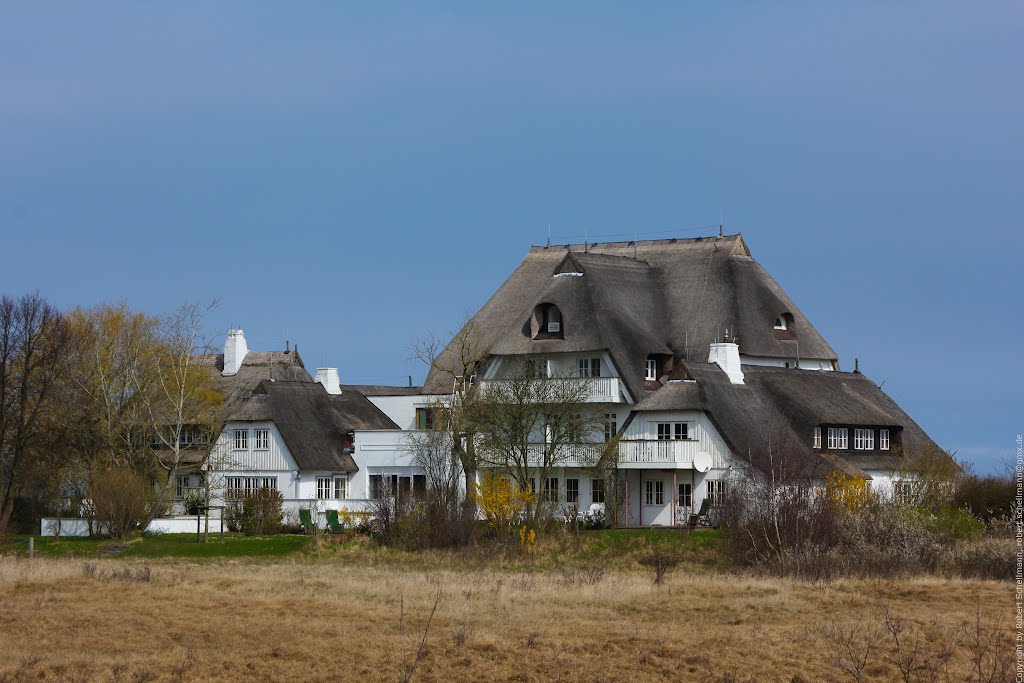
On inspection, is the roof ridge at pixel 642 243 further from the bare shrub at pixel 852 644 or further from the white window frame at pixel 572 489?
the bare shrub at pixel 852 644

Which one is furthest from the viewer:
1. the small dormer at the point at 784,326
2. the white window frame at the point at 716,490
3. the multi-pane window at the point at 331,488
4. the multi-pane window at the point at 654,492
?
the small dormer at the point at 784,326

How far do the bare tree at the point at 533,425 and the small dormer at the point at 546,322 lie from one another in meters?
4.96

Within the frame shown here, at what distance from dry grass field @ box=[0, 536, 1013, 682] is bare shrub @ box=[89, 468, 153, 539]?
12.0m

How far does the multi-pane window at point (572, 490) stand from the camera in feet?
180

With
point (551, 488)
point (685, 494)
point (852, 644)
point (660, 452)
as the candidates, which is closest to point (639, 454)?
point (660, 452)

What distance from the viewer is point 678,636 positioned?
76.7ft

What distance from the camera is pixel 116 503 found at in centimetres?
4731

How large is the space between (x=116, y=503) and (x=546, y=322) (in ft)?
63.7

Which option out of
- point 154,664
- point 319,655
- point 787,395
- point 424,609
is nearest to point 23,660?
point 154,664

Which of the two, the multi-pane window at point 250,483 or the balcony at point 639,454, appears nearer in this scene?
the balcony at point 639,454

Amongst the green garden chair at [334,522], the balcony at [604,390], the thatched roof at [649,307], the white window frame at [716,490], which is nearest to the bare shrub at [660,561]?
the white window frame at [716,490]

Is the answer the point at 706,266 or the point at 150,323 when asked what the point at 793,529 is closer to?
the point at 706,266

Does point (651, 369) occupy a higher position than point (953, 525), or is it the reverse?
point (651, 369)

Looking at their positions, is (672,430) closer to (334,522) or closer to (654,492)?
(654,492)
